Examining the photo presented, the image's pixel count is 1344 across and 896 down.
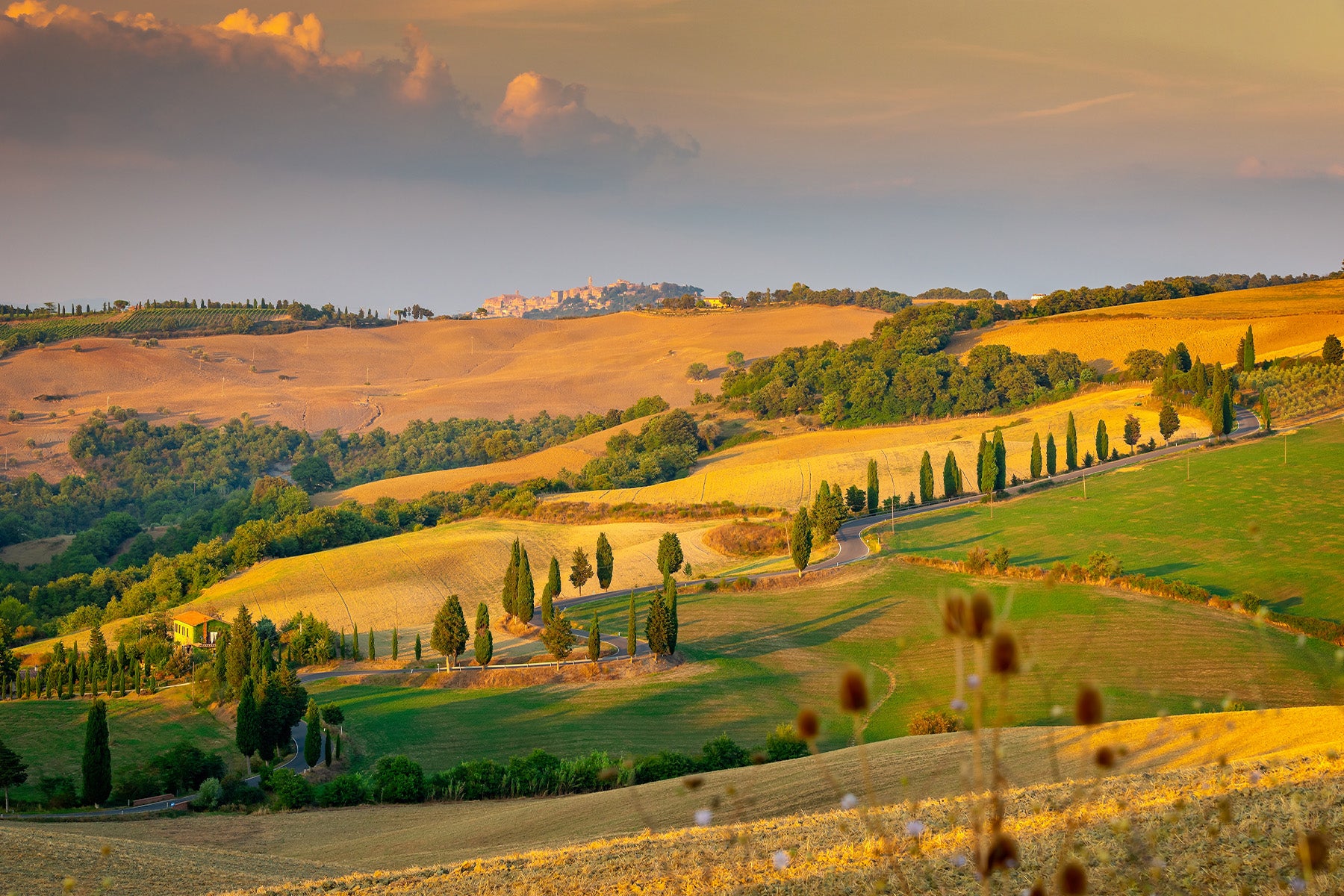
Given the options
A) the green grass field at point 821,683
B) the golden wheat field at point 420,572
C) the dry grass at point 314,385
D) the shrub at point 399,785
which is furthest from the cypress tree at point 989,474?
the dry grass at point 314,385

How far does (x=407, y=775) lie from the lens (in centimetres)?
3228

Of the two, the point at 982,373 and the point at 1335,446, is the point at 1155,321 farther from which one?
the point at 1335,446

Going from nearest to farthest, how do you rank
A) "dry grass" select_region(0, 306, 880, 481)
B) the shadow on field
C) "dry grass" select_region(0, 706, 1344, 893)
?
1. "dry grass" select_region(0, 706, 1344, 893)
2. the shadow on field
3. "dry grass" select_region(0, 306, 880, 481)

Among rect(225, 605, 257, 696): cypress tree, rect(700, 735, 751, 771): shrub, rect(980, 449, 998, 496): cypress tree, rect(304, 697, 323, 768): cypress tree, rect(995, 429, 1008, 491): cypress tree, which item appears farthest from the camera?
rect(995, 429, 1008, 491): cypress tree

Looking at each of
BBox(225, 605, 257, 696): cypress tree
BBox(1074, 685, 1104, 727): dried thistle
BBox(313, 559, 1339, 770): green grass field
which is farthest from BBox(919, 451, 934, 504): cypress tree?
BBox(1074, 685, 1104, 727): dried thistle

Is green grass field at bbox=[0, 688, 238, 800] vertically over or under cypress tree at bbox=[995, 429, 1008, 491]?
under

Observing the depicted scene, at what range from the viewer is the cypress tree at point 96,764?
32375 mm

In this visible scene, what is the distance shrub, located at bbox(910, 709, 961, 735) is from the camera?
3372 cm

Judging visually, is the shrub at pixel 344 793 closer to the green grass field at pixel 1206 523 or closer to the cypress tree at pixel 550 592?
the cypress tree at pixel 550 592

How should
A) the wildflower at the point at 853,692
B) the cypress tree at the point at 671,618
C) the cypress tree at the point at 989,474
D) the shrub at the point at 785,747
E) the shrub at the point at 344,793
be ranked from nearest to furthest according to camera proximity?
the wildflower at the point at 853,692
the shrub at the point at 785,747
the shrub at the point at 344,793
the cypress tree at the point at 671,618
the cypress tree at the point at 989,474

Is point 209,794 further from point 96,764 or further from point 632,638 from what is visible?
point 632,638

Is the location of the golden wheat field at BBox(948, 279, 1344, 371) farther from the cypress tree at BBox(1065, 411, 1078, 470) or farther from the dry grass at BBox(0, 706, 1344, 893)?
the dry grass at BBox(0, 706, 1344, 893)

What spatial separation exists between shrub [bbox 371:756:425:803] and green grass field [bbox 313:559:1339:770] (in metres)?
4.36

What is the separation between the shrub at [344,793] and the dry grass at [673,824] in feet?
2.96
